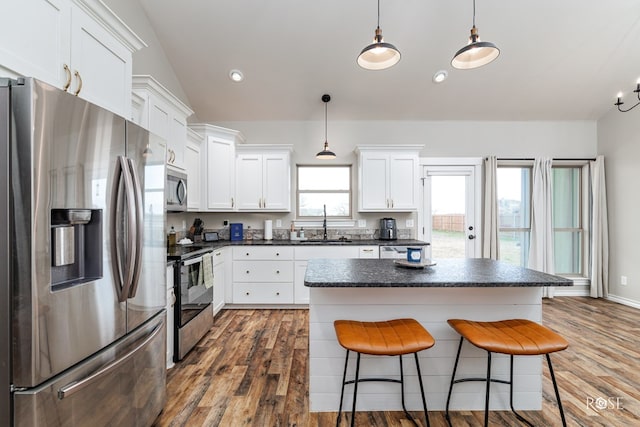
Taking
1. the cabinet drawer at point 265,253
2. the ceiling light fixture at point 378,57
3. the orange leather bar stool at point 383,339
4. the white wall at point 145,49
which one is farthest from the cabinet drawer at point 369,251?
the white wall at point 145,49

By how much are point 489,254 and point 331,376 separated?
356cm

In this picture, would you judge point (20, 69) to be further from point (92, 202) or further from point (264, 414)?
point (264, 414)

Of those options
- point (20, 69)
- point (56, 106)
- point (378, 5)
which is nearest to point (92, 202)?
point (56, 106)

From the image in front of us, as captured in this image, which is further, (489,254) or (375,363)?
(489,254)

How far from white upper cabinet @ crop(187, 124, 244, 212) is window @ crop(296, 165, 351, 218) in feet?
3.59

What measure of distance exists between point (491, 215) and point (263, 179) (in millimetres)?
3437

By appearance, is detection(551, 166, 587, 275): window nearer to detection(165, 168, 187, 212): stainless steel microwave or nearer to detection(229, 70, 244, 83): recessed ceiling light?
detection(229, 70, 244, 83): recessed ceiling light

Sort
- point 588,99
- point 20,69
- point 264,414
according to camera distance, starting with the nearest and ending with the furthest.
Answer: point 20,69 < point 264,414 < point 588,99

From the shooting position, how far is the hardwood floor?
1.85 meters

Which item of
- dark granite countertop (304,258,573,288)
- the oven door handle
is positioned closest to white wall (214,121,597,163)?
the oven door handle

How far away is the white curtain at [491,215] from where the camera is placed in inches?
174

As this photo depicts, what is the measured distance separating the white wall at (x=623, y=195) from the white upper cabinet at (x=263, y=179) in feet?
15.8

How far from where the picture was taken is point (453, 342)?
6.29 feet

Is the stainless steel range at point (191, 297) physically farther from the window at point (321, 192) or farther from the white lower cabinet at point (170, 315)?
the window at point (321, 192)
